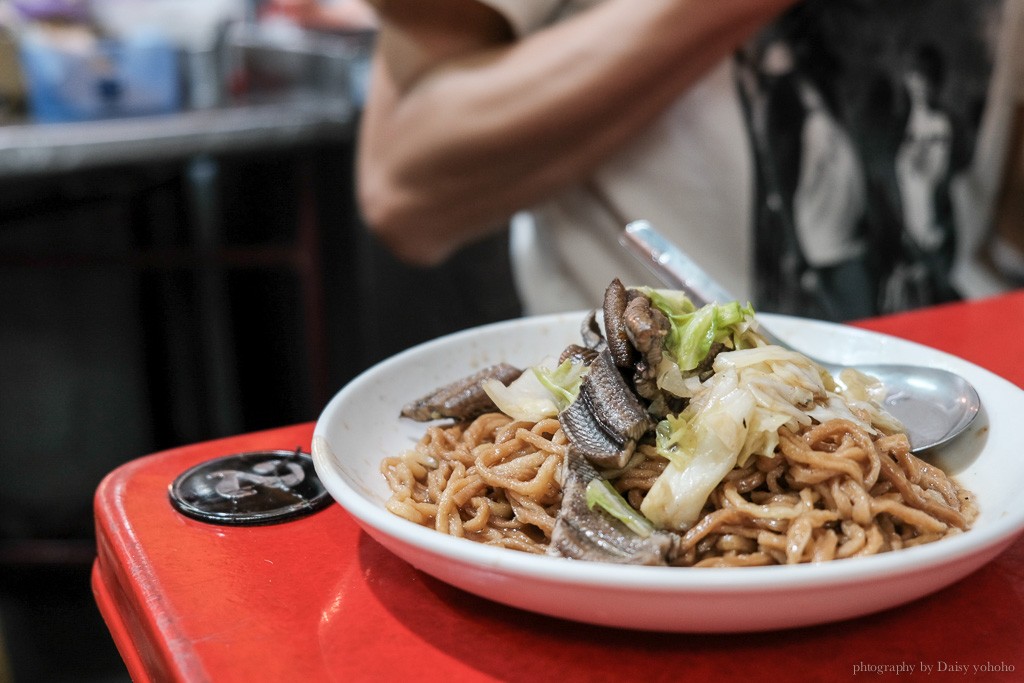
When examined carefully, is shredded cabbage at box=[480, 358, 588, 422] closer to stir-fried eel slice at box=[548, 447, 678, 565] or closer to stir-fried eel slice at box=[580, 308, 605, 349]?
stir-fried eel slice at box=[580, 308, 605, 349]

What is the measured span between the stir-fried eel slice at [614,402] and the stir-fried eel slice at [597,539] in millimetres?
84

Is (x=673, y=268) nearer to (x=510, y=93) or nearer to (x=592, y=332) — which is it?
(x=592, y=332)

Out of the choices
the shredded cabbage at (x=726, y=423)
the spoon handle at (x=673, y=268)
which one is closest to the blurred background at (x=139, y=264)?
the spoon handle at (x=673, y=268)

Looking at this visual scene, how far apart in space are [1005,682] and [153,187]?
134 inches

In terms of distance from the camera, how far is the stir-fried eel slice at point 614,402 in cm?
101

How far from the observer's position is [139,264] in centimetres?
332

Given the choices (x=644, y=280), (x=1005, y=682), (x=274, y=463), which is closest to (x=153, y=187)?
(x=644, y=280)

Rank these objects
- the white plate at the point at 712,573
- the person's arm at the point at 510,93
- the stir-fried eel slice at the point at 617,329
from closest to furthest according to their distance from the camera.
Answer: the white plate at the point at 712,573 → the stir-fried eel slice at the point at 617,329 → the person's arm at the point at 510,93

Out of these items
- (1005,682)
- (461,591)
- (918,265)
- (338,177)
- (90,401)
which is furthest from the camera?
(338,177)

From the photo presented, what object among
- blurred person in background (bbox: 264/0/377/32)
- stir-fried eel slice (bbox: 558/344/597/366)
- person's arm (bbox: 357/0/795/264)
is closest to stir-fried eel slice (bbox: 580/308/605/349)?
stir-fried eel slice (bbox: 558/344/597/366)

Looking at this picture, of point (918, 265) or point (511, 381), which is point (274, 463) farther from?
point (918, 265)

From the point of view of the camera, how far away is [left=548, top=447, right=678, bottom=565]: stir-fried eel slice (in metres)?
0.87

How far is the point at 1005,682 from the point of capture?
0.80 m

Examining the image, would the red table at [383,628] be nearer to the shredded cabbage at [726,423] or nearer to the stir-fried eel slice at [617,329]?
the shredded cabbage at [726,423]
